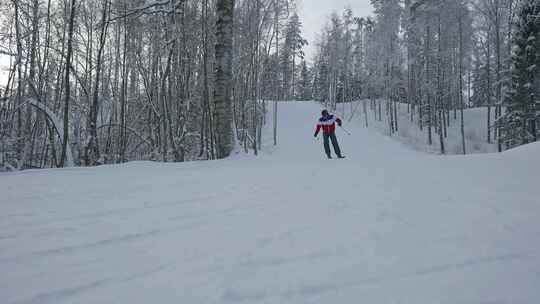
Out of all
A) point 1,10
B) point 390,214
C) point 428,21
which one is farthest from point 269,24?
point 390,214

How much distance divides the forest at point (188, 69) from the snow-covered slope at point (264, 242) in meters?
4.33

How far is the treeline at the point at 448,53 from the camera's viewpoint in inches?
630

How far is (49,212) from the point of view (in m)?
2.05

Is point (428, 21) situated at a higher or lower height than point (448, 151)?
higher

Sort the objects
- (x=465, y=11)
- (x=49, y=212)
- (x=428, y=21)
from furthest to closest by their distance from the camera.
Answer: (x=428, y=21) < (x=465, y=11) < (x=49, y=212)

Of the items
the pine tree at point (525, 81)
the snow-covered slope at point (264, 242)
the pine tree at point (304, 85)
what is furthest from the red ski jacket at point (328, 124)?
the pine tree at point (304, 85)

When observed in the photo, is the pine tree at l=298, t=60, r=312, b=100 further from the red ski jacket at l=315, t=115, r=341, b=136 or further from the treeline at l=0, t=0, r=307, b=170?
the red ski jacket at l=315, t=115, r=341, b=136

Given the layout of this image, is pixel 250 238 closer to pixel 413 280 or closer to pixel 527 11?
pixel 413 280

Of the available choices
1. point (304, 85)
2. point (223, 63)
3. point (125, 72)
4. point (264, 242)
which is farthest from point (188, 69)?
point (304, 85)

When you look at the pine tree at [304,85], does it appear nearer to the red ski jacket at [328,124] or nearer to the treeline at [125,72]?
the treeline at [125,72]

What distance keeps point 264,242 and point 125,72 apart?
13742 millimetres

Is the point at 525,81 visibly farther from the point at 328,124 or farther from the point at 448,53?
the point at 328,124

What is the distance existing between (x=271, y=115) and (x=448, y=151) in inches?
538

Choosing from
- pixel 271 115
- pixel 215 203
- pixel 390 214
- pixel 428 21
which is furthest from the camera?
pixel 271 115
